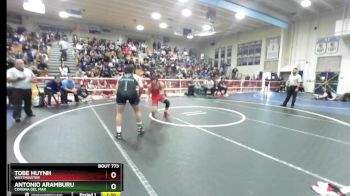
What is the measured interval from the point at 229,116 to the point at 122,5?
12.0 meters

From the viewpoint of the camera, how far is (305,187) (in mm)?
2301

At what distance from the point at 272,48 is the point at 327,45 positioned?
4.33 m

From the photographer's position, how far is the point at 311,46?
1630 cm

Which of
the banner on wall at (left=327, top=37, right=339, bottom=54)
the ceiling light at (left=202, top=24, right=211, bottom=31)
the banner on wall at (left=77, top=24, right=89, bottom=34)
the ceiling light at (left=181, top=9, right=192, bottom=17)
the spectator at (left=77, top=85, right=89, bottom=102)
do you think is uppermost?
the ceiling light at (left=202, top=24, right=211, bottom=31)

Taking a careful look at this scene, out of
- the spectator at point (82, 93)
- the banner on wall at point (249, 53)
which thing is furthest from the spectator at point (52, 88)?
the banner on wall at point (249, 53)

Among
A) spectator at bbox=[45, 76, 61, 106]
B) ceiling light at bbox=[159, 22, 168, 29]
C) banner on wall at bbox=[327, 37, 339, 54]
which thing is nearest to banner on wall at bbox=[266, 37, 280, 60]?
banner on wall at bbox=[327, 37, 339, 54]

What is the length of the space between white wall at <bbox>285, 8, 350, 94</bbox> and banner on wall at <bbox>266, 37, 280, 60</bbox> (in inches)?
41.2

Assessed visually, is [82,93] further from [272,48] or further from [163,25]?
[272,48]

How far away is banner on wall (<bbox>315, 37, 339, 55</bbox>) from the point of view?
1483 cm

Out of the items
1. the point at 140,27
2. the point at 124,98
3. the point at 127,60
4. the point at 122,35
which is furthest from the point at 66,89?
the point at 122,35

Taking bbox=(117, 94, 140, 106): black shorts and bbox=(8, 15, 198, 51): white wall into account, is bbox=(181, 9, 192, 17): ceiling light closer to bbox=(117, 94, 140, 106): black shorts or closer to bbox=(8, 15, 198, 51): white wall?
bbox=(8, 15, 198, 51): white wall

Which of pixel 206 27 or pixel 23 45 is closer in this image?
pixel 23 45

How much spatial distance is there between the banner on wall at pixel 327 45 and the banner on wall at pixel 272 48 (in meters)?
3.11

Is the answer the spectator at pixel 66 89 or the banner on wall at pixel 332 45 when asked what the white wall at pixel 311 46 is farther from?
the spectator at pixel 66 89
